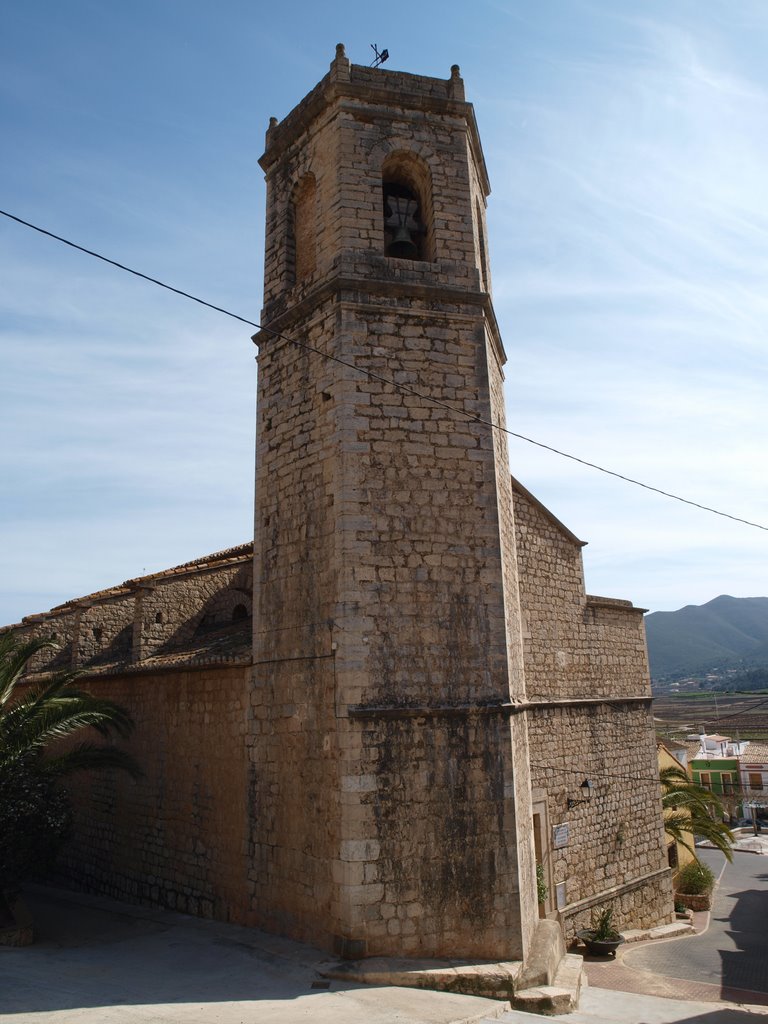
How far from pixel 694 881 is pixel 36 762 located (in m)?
15.5

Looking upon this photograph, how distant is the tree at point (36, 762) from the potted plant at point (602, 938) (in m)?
7.35

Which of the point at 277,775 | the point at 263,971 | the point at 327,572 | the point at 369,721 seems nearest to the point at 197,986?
the point at 263,971

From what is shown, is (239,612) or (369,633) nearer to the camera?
(369,633)

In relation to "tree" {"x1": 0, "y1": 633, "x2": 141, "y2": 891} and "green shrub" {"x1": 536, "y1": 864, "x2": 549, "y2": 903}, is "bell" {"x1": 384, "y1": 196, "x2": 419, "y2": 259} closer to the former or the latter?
"tree" {"x1": 0, "y1": 633, "x2": 141, "y2": 891}

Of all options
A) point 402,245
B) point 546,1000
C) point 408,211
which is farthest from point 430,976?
point 408,211

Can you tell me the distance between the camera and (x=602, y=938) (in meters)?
11.6

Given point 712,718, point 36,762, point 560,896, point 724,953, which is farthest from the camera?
point 712,718

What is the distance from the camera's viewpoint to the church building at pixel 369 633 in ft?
24.2

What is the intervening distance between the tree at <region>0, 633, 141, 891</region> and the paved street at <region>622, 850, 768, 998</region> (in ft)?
28.3

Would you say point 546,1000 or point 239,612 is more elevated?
point 239,612

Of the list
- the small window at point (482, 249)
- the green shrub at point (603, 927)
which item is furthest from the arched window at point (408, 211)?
the green shrub at point (603, 927)

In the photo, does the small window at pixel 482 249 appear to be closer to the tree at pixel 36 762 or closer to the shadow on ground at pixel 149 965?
the tree at pixel 36 762

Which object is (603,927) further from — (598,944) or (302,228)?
(302,228)

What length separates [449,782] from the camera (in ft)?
24.7
